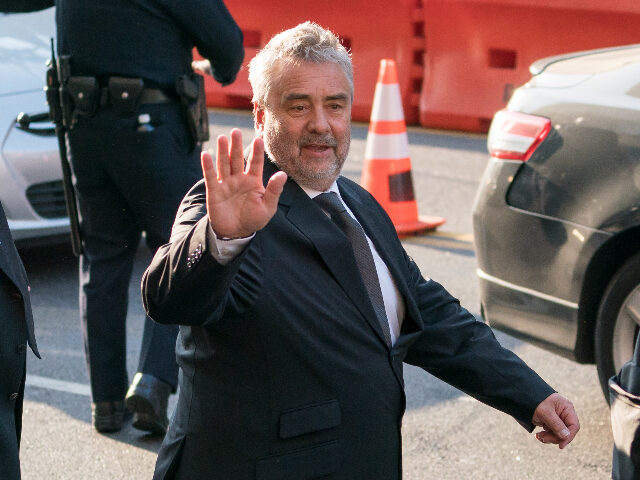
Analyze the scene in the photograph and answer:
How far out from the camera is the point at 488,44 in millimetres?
10461

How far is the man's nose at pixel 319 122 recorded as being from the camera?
2.52 meters

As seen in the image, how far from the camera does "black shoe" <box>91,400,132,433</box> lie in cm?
450

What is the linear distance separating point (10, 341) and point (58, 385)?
2379 millimetres

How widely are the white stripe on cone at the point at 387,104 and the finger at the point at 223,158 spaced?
554 centimetres

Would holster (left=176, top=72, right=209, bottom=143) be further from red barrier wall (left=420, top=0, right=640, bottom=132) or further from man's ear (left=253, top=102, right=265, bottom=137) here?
red barrier wall (left=420, top=0, right=640, bottom=132)

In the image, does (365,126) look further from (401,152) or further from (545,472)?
(545,472)

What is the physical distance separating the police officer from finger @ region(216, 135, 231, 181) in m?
2.13

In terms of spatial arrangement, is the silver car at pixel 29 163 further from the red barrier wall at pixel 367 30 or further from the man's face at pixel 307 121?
the red barrier wall at pixel 367 30

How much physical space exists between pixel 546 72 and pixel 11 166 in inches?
115

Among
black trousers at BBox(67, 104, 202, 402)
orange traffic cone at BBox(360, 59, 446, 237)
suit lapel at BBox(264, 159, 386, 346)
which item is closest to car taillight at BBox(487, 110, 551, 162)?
black trousers at BBox(67, 104, 202, 402)

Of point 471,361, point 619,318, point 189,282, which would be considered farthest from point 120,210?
point 189,282

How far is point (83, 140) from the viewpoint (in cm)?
433

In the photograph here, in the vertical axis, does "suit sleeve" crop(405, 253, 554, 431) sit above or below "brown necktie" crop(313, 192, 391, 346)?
below

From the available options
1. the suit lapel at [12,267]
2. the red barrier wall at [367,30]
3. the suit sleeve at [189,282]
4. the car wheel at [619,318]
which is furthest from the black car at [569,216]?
the red barrier wall at [367,30]
